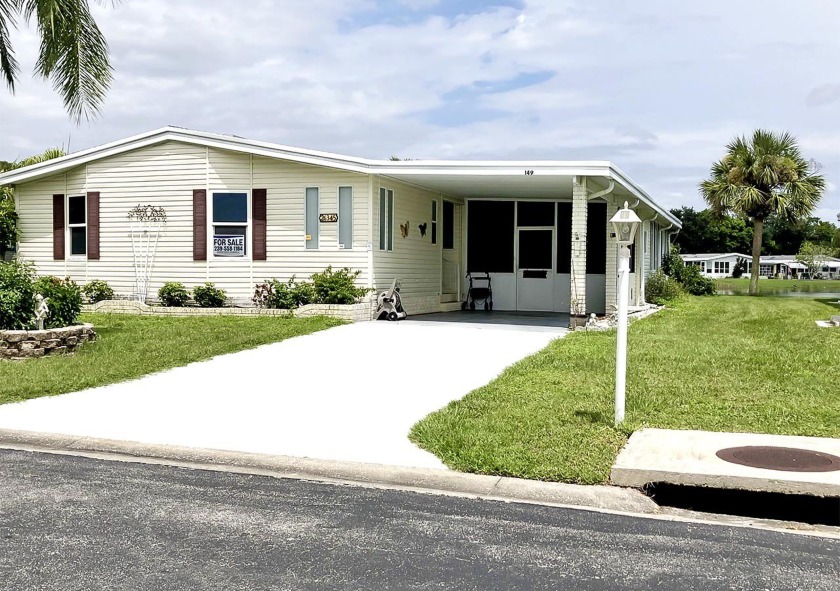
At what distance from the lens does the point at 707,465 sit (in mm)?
5887

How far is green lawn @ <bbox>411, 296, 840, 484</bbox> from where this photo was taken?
21.1 ft

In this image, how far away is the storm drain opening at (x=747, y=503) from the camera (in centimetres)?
550

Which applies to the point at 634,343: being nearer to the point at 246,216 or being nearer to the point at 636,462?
the point at 636,462

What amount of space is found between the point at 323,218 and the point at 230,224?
221 centimetres

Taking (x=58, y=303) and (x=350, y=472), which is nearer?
(x=350, y=472)

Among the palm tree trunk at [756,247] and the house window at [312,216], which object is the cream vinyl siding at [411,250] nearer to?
the house window at [312,216]

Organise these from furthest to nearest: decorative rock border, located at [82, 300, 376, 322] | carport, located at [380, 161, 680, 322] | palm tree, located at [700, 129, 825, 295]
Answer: palm tree, located at [700, 129, 825, 295] < carport, located at [380, 161, 680, 322] < decorative rock border, located at [82, 300, 376, 322]

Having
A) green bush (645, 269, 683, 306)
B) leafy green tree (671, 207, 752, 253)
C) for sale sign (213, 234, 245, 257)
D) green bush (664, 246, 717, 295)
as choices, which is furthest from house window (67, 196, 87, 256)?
leafy green tree (671, 207, 752, 253)

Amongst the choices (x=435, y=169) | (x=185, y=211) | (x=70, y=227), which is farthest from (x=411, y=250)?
(x=70, y=227)

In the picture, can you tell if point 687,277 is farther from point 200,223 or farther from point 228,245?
point 200,223

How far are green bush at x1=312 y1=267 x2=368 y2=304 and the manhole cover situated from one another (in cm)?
1085

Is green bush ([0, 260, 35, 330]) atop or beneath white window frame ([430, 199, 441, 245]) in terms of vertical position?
beneath

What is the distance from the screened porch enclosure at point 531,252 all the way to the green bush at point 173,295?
23.5 feet

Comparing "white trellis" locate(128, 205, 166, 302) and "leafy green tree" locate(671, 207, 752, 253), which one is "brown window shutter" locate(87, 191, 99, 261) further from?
"leafy green tree" locate(671, 207, 752, 253)
